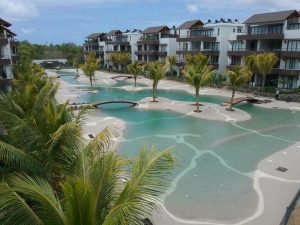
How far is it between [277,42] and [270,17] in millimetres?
4340

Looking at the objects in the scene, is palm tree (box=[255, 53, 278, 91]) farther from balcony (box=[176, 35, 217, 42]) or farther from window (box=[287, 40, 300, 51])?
balcony (box=[176, 35, 217, 42])

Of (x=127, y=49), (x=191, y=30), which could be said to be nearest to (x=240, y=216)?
(x=191, y=30)

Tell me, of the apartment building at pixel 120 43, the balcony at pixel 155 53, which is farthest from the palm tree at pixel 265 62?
the apartment building at pixel 120 43

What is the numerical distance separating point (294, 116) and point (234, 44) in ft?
85.8

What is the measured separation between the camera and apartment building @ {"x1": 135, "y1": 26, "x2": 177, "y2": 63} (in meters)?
74.4

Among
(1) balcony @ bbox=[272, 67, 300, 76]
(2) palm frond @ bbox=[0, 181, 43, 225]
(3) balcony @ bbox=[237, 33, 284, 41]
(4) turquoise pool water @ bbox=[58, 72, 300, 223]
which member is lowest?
(4) turquoise pool water @ bbox=[58, 72, 300, 223]

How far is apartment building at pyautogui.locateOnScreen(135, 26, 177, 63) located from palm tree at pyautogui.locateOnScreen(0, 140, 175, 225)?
6849 centimetres

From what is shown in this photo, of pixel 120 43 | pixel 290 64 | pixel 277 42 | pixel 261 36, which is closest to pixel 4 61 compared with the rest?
pixel 261 36

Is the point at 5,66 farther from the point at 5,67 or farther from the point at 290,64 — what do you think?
the point at 290,64

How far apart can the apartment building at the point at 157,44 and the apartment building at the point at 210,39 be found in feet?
12.1

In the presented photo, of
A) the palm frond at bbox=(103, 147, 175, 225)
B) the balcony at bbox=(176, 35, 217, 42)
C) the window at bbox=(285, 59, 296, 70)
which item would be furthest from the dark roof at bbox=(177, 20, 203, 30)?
the palm frond at bbox=(103, 147, 175, 225)

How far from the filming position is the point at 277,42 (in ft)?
167

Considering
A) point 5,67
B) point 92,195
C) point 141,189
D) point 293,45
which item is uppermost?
point 293,45

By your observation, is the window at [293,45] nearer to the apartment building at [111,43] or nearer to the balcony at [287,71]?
the balcony at [287,71]
